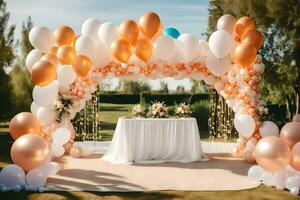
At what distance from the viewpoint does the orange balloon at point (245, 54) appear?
994 centimetres

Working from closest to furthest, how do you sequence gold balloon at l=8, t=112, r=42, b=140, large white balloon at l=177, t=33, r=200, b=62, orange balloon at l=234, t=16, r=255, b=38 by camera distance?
gold balloon at l=8, t=112, r=42, b=140, large white balloon at l=177, t=33, r=200, b=62, orange balloon at l=234, t=16, r=255, b=38

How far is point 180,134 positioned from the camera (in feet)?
33.4

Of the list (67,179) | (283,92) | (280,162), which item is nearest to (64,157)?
(67,179)

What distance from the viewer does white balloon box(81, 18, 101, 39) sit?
405 inches

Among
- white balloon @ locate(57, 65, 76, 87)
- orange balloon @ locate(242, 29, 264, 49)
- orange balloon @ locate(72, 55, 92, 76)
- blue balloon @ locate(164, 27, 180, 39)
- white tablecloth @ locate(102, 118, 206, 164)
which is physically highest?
blue balloon @ locate(164, 27, 180, 39)

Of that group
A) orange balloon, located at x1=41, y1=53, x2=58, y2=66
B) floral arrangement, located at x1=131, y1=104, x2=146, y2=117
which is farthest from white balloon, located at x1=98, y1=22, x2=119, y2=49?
floral arrangement, located at x1=131, y1=104, x2=146, y2=117

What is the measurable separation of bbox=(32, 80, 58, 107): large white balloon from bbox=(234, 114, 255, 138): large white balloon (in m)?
4.41

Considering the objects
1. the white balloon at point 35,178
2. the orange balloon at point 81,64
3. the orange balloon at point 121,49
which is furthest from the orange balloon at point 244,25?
the white balloon at point 35,178

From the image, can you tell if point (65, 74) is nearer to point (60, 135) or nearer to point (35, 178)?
point (60, 135)

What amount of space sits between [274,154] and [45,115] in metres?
5.31

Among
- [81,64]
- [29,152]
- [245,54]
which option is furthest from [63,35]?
[245,54]

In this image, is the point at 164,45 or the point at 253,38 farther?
the point at 253,38

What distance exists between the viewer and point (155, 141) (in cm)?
1010

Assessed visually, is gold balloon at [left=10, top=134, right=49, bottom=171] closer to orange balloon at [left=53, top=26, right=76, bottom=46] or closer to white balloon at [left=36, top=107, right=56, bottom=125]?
white balloon at [left=36, top=107, right=56, bottom=125]
